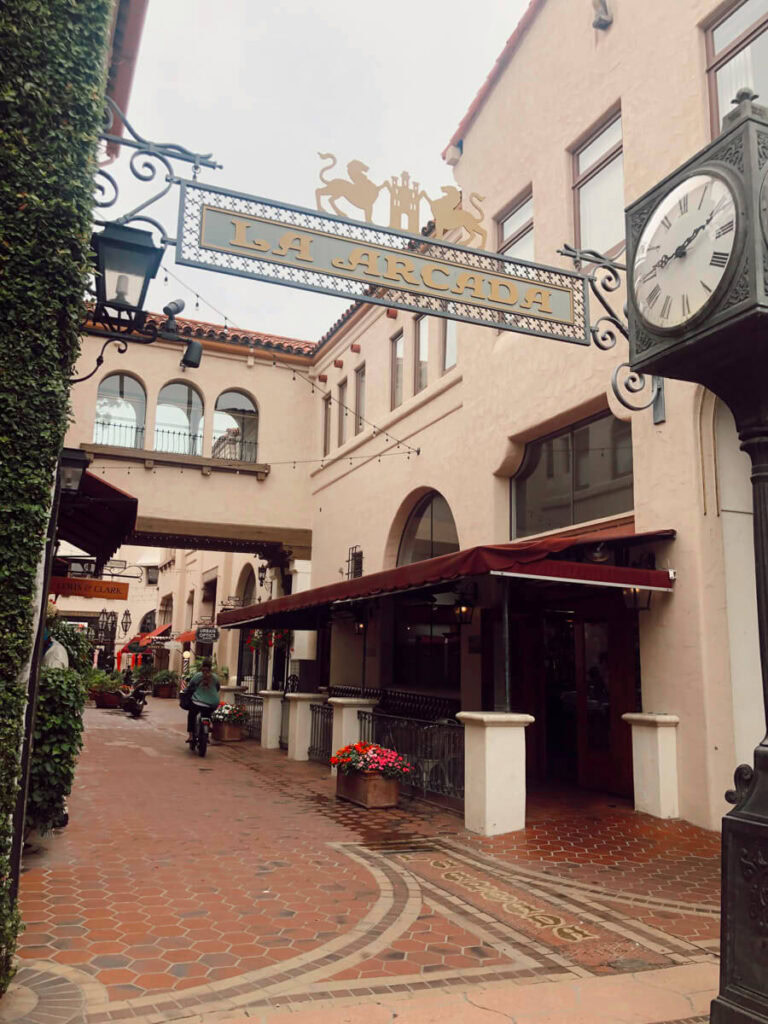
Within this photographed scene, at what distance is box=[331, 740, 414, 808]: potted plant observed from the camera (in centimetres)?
978

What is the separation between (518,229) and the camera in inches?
525

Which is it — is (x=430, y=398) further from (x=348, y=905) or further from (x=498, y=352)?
(x=348, y=905)

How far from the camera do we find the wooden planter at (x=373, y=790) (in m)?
9.77

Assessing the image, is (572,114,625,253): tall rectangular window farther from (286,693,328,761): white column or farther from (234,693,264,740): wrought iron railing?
(234,693,264,740): wrought iron railing

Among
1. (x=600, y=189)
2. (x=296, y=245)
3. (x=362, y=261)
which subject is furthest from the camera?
(x=600, y=189)

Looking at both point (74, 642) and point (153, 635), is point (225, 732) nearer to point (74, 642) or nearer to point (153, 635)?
point (74, 642)

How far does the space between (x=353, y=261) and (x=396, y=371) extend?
457 inches

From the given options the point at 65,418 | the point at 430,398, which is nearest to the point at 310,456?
the point at 430,398

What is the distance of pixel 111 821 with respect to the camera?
863 cm

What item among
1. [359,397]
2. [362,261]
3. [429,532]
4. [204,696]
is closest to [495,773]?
[362,261]

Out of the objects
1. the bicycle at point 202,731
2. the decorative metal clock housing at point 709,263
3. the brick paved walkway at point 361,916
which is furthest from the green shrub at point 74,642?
the decorative metal clock housing at point 709,263

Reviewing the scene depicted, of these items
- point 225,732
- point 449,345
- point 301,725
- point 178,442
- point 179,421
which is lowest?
point 225,732

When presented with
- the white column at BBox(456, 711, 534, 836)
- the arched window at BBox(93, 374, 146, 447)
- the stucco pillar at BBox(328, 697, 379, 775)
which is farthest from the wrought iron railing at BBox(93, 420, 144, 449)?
the white column at BBox(456, 711, 534, 836)

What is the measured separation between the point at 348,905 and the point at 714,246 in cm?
487
